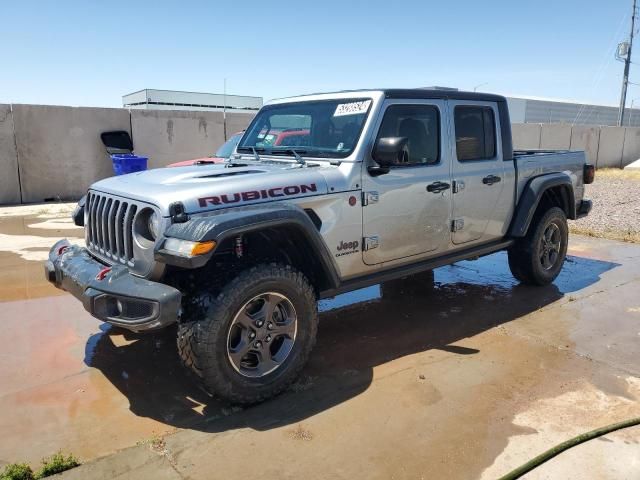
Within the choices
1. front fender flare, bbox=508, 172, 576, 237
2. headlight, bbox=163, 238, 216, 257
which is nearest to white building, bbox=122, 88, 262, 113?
front fender flare, bbox=508, 172, 576, 237

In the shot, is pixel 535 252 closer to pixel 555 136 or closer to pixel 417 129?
pixel 417 129

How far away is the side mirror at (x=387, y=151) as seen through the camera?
143 inches

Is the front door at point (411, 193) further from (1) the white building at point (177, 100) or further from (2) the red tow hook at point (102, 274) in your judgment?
(1) the white building at point (177, 100)

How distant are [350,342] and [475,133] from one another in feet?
7.22

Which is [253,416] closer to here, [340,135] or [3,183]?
[340,135]

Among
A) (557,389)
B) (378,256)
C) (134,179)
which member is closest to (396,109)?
(378,256)

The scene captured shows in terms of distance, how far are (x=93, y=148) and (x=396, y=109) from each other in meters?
10.2

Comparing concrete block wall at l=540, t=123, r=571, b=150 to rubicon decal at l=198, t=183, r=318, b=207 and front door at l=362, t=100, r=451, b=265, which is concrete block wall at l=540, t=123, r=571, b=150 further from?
rubicon decal at l=198, t=183, r=318, b=207

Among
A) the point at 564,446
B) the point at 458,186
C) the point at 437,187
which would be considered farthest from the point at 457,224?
the point at 564,446

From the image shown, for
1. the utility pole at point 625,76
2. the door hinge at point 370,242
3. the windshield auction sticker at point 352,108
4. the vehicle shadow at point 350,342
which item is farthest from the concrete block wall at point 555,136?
the door hinge at point 370,242

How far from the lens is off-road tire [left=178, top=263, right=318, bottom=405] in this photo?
306 cm

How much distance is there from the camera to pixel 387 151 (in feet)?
12.0

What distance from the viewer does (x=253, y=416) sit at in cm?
322

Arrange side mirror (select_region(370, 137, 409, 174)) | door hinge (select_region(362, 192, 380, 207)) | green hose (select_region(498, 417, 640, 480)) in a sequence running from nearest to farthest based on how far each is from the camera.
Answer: green hose (select_region(498, 417, 640, 480)) → side mirror (select_region(370, 137, 409, 174)) → door hinge (select_region(362, 192, 380, 207))
